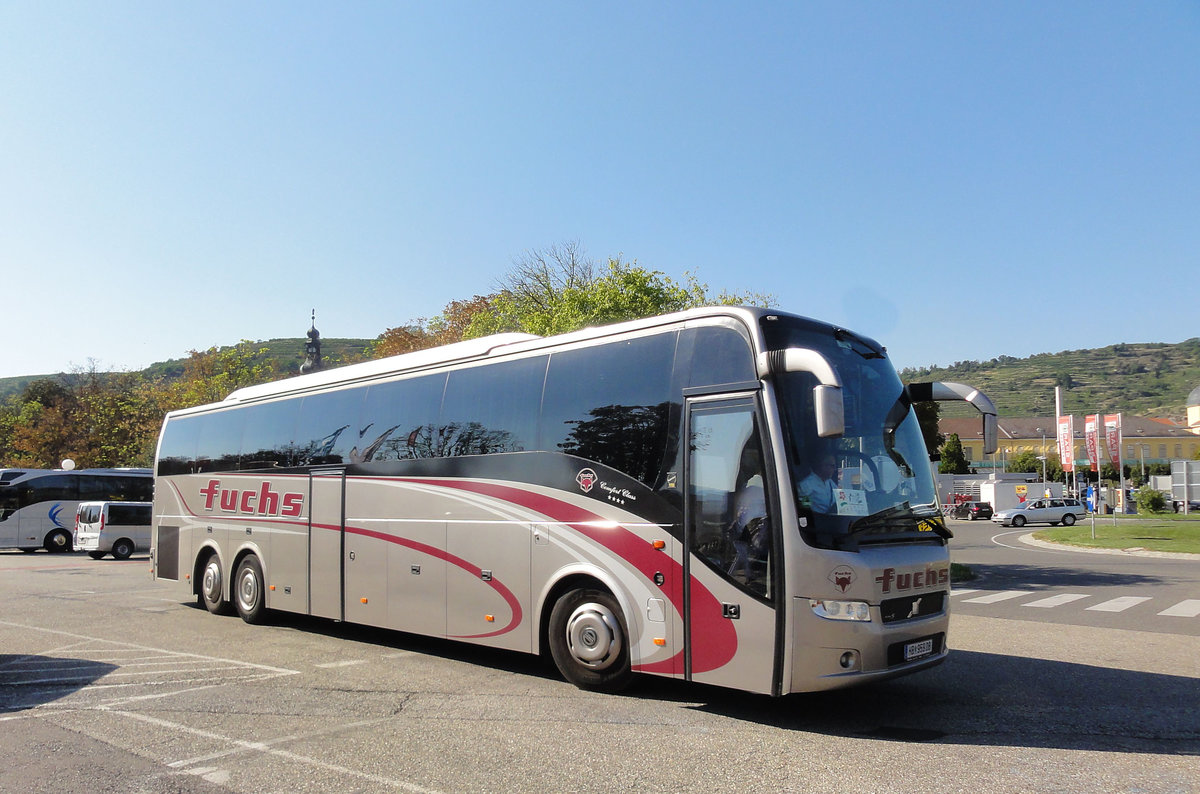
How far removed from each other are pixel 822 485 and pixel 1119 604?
39.4 feet

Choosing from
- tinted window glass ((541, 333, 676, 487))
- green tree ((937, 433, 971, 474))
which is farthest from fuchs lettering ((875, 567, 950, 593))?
green tree ((937, 433, 971, 474))

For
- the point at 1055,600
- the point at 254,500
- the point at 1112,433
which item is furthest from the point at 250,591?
the point at 1112,433

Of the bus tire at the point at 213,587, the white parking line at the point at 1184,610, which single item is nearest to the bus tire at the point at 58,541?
the bus tire at the point at 213,587

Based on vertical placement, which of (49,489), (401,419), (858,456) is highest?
(401,419)

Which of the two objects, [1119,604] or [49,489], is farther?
[49,489]

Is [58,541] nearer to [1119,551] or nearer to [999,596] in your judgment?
[999,596]

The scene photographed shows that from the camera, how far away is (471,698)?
7918 mm

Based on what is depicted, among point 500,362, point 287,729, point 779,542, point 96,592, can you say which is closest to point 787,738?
point 779,542

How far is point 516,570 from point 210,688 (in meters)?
3.01

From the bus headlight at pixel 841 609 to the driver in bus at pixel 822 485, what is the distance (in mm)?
679

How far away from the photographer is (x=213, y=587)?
14.2 m

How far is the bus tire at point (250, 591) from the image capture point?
1309 cm

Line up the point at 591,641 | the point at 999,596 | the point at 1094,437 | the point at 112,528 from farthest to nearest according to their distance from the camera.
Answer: the point at 1094,437
the point at 112,528
the point at 999,596
the point at 591,641

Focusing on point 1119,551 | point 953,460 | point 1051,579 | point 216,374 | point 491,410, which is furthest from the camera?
point 953,460
